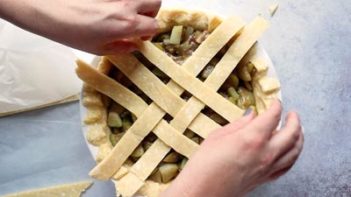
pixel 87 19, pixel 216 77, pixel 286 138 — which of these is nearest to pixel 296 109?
pixel 216 77

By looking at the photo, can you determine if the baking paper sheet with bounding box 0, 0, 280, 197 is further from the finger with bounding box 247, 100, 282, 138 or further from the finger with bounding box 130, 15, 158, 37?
the finger with bounding box 247, 100, 282, 138

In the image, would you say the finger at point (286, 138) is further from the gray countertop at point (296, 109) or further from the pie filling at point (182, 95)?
the gray countertop at point (296, 109)

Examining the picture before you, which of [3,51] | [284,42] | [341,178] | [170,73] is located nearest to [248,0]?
[284,42]

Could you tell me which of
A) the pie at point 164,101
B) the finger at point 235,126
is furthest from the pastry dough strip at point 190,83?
the finger at point 235,126

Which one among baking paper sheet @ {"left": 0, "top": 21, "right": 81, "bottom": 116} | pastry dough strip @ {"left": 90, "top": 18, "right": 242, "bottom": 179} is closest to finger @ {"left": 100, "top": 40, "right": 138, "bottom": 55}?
pastry dough strip @ {"left": 90, "top": 18, "right": 242, "bottom": 179}

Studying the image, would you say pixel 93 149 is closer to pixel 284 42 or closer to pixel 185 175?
pixel 185 175

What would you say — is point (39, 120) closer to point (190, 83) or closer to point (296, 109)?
point (190, 83)
